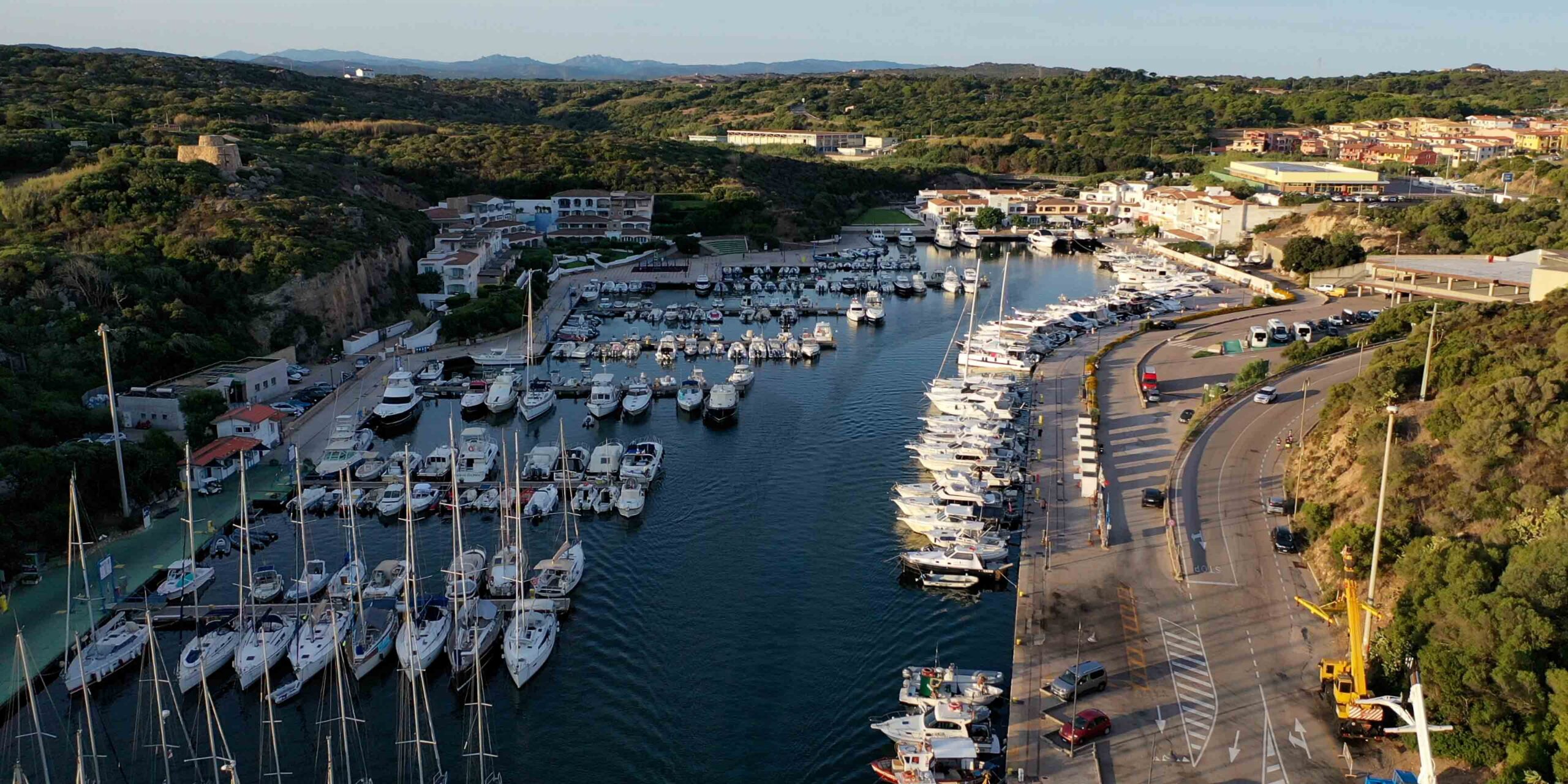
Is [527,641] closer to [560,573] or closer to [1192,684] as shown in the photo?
[560,573]

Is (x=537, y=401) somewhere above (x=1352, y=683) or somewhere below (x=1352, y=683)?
above

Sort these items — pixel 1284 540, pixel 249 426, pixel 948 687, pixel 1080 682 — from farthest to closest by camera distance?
→ pixel 249 426 → pixel 1284 540 → pixel 948 687 → pixel 1080 682

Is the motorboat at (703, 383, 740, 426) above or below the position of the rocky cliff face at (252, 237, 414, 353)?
below

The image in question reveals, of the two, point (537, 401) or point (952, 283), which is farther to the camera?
point (952, 283)

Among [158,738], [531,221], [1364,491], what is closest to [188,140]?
A: [531,221]

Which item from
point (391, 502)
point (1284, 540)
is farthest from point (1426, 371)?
point (391, 502)

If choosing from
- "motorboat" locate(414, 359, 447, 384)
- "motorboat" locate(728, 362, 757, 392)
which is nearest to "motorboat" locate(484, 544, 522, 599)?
"motorboat" locate(728, 362, 757, 392)

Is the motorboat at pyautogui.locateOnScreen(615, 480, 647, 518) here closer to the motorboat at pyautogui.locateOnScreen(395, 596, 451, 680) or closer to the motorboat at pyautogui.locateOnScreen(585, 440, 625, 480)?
the motorboat at pyautogui.locateOnScreen(585, 440, 625, 480)
